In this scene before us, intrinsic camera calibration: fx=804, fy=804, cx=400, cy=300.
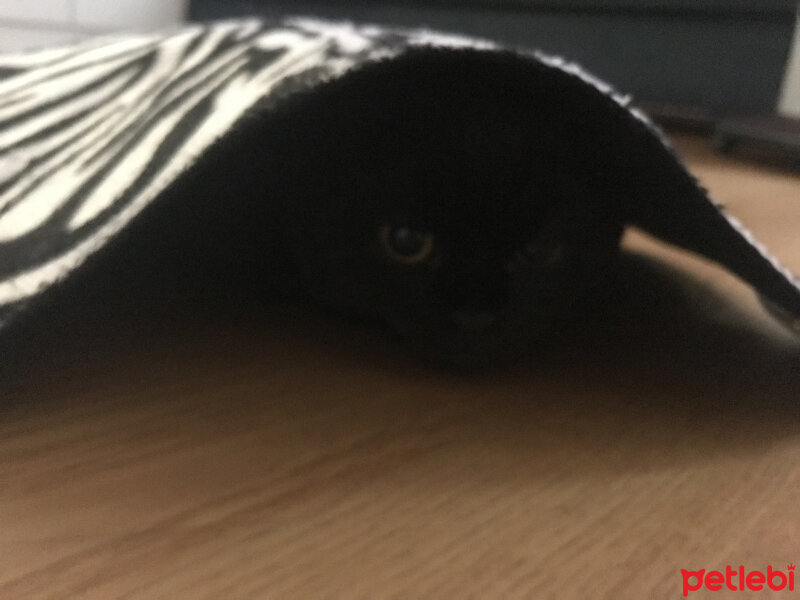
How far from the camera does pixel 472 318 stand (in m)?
0.54

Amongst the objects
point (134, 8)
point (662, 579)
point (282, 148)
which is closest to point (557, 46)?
point (134, 8)

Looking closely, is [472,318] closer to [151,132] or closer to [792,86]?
[151,132]

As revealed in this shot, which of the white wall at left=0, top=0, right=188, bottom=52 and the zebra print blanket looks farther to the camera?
the white wall at left=0, top=0, right=188, bottom=52

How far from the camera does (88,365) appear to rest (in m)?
0.54

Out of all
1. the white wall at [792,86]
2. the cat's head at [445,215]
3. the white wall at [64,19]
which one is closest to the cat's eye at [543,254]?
the cat's head at [445,215]

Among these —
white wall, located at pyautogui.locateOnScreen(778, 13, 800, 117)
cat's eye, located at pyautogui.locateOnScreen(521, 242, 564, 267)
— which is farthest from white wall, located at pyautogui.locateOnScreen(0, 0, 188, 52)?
cat's eye, located at pyautogui.locateOnScreen(521, 242, 564, 267)

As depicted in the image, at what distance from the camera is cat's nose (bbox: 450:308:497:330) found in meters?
0.54

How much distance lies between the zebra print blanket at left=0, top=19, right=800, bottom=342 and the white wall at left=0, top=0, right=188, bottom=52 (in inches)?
78.4

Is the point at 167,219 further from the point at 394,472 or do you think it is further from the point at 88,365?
the point at 394,472

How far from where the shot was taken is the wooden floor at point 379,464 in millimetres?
363

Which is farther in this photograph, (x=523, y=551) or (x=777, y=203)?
(x=777, y=203)

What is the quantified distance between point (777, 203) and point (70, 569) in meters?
1.20

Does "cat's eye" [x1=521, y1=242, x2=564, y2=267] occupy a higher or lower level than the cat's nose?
higher

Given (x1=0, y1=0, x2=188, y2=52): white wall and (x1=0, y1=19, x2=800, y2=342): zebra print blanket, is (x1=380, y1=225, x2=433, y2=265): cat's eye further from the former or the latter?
(x1=0, y1=0, x2=188, y2=52): white wall
